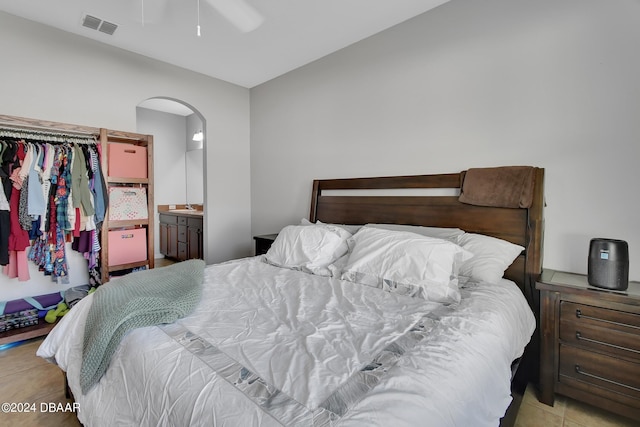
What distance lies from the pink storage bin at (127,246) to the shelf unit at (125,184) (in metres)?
0.04

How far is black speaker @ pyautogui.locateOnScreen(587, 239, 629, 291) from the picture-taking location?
160 centimetres

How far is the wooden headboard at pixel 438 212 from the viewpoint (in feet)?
6.51

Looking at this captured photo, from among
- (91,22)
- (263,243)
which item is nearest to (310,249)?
(263,243)

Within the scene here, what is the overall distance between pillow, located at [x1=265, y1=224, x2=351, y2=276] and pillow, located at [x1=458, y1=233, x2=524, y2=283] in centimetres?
86

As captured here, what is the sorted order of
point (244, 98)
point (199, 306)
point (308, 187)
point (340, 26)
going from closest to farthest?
1. point (199, 306)
2. point (340, 26)
3. point (308, 187)
4. point (244, 98)

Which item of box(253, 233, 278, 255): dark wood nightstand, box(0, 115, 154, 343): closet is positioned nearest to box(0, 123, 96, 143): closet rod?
box(0, 115, 154, 343): closet

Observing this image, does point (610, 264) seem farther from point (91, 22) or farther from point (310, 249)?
point (91, 22)

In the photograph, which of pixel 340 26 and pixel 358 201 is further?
pixel 358 201

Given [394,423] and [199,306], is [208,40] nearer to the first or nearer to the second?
[199,306]

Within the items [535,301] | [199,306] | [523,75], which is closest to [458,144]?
[523,75]

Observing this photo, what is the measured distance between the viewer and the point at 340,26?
2.69 metres

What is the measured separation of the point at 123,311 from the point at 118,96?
8.99 feet

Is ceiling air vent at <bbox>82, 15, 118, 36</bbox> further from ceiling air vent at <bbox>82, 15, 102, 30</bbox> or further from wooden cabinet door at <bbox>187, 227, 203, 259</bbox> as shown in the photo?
wooden cabinet door at <bbox>187, 227, 203, 259</bbox>

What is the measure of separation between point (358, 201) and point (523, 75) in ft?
5.11
